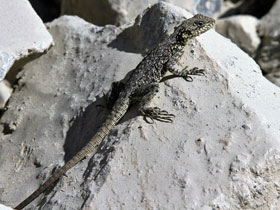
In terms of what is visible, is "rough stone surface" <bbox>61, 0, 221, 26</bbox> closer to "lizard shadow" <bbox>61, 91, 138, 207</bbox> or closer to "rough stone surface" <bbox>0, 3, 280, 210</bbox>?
"rough stone surface" <bbox>0, 3, 280, 210</bbox>

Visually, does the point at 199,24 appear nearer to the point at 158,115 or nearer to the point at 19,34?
the point at 158,115

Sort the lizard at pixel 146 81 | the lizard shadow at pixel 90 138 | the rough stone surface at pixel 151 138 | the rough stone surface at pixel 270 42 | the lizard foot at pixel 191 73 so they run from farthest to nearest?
the rough stone surface at pixel 270 42, the lizard foot at pixel 191 73, the lizard at pixel 146 81, the lizard shadow at pixel 90 138, the rough stone surface at pixel 151 138

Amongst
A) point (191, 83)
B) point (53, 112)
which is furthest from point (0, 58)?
point (191, 83)

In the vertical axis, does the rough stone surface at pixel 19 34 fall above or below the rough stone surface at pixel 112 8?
above

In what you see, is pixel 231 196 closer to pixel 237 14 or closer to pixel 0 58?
pixel 0 58

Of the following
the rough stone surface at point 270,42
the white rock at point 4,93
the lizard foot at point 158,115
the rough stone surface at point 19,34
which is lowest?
the rough stone surface at point 270,42

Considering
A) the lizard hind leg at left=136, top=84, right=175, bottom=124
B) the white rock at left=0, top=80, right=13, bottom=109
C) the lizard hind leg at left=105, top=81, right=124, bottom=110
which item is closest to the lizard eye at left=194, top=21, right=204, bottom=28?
the lizard hind leg at left=136, top=84, right=175, bottom=124

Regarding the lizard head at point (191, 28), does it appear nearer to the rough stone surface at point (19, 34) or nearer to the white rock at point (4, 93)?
the rough stone surface at point (19, 34)

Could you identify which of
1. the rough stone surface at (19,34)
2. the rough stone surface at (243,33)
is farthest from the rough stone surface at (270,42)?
the rough stone surface at (19,34)
